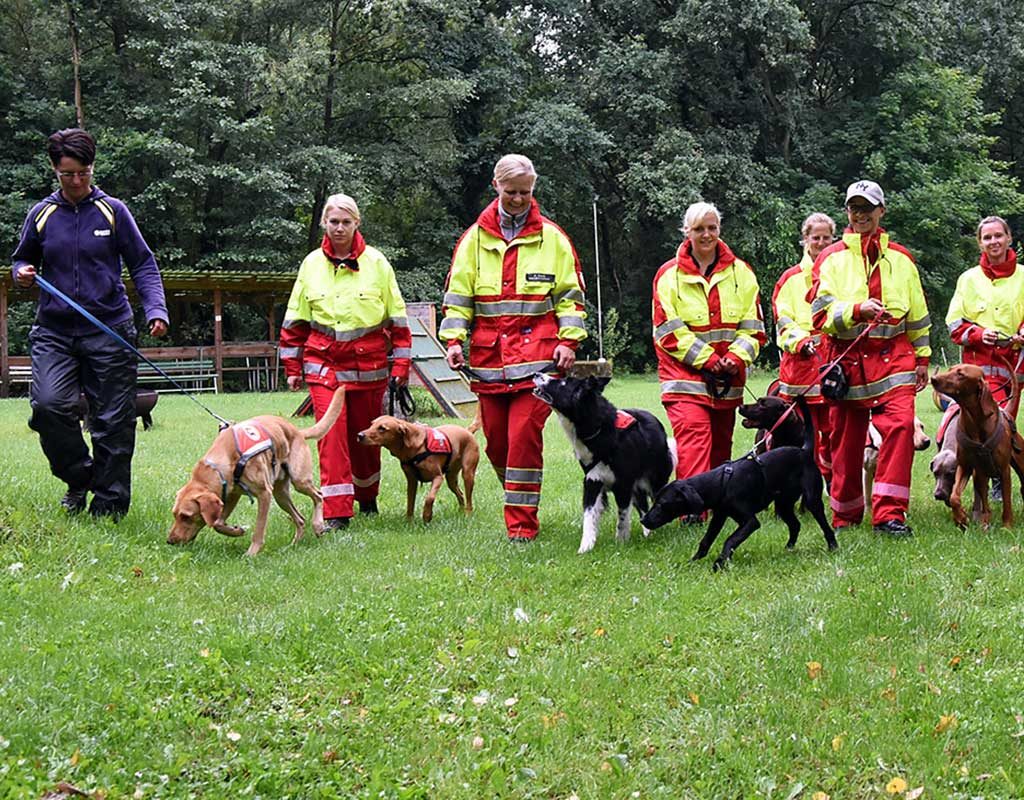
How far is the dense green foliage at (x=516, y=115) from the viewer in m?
29.5

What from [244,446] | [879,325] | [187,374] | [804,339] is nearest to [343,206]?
[244,446]

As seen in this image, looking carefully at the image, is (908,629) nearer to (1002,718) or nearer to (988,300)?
(1002,718)

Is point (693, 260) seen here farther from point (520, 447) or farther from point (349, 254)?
point (349, 254)

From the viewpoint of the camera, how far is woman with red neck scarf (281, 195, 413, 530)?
7250 mm

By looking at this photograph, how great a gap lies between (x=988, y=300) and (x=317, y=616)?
5.87 metres

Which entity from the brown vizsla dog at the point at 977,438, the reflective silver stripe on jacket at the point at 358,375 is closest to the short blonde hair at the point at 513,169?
the reflective silver stripe on jacket at the point at 358,375

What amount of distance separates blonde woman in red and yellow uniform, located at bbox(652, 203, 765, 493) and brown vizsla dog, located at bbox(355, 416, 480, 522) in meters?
1.86

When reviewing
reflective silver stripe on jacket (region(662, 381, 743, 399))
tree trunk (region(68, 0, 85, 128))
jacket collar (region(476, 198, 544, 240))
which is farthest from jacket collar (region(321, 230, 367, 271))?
tree trunk (region(68, 0, 85, 128))

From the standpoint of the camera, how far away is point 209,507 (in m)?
6.20

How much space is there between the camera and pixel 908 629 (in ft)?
15.4

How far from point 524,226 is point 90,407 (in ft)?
10.3

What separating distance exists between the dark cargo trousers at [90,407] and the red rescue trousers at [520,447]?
7.86 ft

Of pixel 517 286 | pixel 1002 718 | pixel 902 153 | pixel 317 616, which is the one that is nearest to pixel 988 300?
pixel 517 286

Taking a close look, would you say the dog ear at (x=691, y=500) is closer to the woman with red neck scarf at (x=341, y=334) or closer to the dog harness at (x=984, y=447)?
the dog harness at (x=984, y=447)
